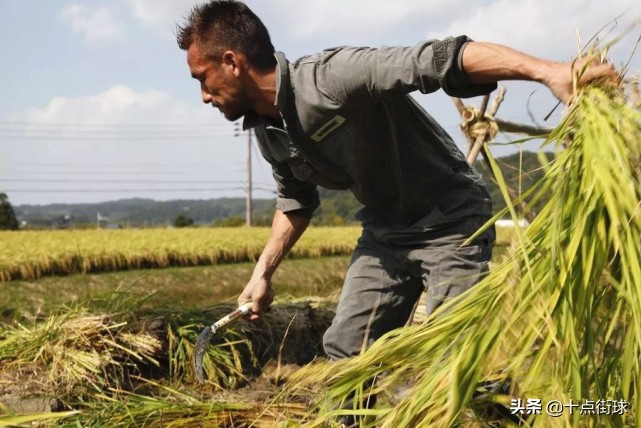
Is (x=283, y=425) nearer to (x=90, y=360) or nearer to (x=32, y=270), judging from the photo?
(x=90, y=360)

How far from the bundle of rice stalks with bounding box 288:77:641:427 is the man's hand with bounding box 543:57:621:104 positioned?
0.04 meters

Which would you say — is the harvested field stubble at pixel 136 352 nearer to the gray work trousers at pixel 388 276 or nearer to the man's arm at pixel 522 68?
the gray work trousers at pixel 388 276

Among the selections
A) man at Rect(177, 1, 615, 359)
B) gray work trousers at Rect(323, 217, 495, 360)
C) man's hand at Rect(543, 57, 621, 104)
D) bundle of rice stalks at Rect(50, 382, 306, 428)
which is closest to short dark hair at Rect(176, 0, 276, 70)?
man at Rect(177, 1, 615, 359)

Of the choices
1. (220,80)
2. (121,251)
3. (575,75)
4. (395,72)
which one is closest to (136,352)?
(220,80)

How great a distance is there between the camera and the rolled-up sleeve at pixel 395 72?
201cm

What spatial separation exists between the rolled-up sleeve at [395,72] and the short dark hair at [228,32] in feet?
0.85

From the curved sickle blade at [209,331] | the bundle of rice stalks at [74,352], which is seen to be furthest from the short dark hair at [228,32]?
the bundle of rice stalks at [74,352]

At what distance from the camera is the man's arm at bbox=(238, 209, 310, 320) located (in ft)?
9.85

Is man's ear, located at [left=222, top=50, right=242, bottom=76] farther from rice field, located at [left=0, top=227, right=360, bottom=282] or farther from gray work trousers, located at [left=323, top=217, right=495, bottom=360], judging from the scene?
rice field, located at [left=0, top=227, right=360, bottom=282]

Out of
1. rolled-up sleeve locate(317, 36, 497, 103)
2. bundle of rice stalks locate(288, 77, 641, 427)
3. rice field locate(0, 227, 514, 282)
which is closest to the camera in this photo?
bundle of rice stalks locate(288, 77, 641, 427)

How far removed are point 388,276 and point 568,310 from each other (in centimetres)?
148

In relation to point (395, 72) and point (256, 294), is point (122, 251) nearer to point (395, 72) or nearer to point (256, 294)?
point (256, 294)

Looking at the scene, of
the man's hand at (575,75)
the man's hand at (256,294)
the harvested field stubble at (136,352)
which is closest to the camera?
the man's hand at (575,75)

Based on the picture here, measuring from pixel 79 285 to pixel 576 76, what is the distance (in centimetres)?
1098
